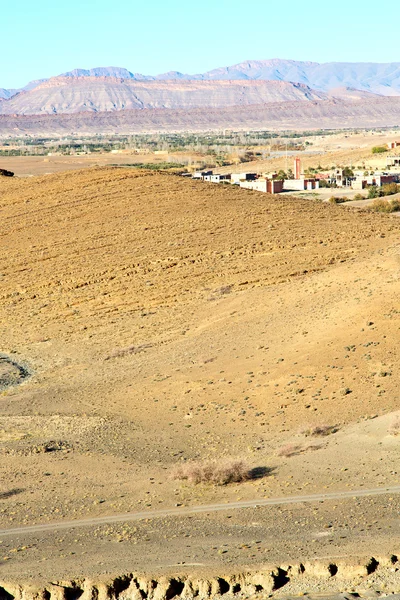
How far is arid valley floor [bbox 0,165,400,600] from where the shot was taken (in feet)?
47.5

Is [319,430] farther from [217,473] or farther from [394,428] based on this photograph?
[217,473]

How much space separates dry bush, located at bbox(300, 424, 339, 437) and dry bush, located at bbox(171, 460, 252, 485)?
263 cm

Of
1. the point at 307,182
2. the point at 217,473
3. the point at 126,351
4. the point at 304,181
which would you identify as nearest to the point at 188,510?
the point at 217,473

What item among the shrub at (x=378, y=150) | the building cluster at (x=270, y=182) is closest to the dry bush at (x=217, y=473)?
the building cluster at (x=270, y=182)

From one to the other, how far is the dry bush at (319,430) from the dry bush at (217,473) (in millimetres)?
2630

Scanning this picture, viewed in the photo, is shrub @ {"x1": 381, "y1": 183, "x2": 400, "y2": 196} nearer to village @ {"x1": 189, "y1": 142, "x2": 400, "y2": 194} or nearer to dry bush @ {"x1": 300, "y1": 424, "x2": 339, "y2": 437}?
village @ {"x1": 189, "y1": 142, "x2": 400, "y2": 194}

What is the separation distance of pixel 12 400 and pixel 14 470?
21.8 feet

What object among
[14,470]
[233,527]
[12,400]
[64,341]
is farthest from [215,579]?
[64,341]

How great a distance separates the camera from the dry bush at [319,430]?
20.3 meters

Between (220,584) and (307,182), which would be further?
(307,182)

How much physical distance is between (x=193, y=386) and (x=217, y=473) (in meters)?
7.77

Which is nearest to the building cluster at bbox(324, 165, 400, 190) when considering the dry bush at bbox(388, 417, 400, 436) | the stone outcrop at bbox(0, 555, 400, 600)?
the dry bush at bbox(388, 417, 400, 436)

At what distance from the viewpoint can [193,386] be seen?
83.4 ft

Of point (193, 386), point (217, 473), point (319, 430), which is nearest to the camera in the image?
point (217, 473)
